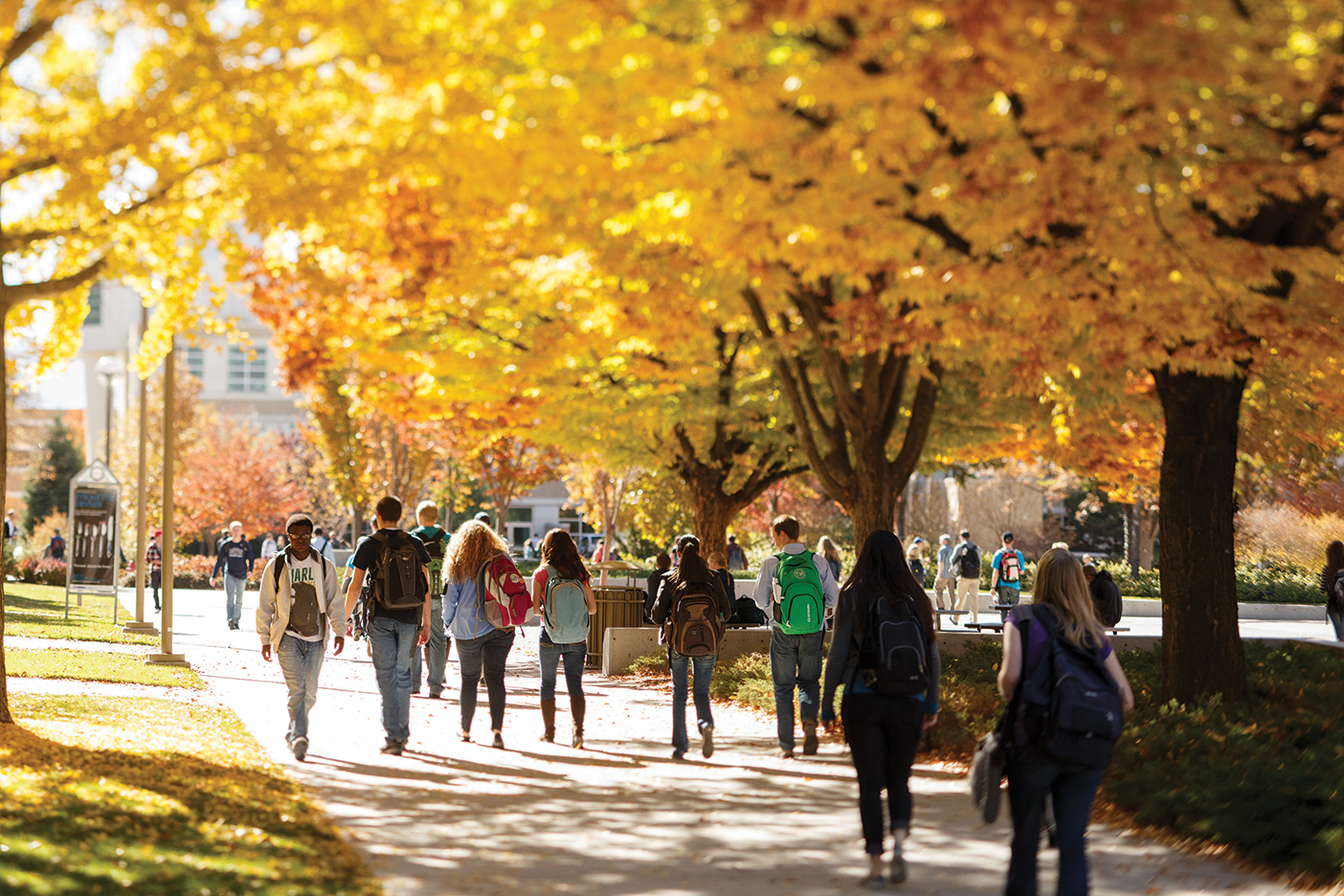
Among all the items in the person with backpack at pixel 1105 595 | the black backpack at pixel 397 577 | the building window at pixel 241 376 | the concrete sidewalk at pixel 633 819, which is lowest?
the concrete sidewalk at pixel 633 819

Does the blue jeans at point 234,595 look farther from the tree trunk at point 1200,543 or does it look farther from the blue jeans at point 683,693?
the tree trunk at point 1200,543

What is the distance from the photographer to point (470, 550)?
35.1 ft

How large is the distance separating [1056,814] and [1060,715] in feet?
1.66

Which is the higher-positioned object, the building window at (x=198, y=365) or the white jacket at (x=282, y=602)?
the building window at (x=198, y=365)

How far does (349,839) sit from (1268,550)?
35290 mm

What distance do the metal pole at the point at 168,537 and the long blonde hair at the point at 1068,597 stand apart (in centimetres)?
1243

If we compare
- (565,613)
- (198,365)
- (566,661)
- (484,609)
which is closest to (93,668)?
(484,609)

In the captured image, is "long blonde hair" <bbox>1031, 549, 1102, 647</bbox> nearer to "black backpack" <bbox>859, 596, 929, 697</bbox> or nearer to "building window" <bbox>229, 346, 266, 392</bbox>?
"black backpack" <bbox>859, 596, 929, 697</bbox>

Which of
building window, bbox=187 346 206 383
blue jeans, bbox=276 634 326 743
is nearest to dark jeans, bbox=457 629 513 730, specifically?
blue jeans, bbox=276 634 326 743

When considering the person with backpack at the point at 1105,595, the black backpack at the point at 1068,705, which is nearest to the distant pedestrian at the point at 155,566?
the person with backpack at the point at 1105,595

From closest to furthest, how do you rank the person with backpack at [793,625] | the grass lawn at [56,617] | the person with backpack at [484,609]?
the person with backpack at [793,625], the person with backpack at [484,609], the grass lawn at [56,617]

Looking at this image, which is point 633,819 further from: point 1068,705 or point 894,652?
point 1068,705

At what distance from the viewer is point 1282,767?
25.5ft

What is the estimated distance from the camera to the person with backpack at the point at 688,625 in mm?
10141
